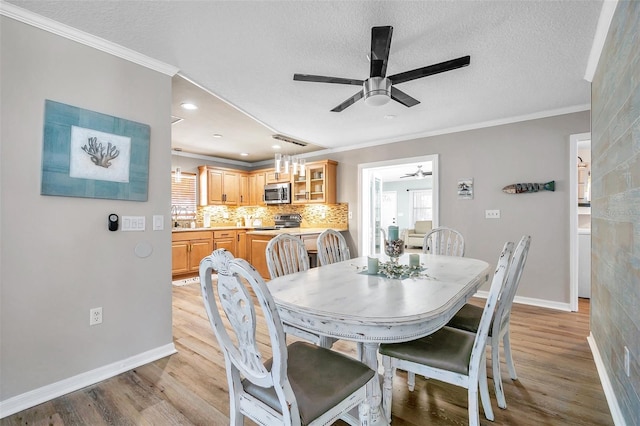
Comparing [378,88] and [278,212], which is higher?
[378,88]

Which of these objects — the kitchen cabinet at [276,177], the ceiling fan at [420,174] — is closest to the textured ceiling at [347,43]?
the kitchen cabinet at [276,177]

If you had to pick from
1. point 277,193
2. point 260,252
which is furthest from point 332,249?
point 277,193

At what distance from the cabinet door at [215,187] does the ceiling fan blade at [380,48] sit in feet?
15.5

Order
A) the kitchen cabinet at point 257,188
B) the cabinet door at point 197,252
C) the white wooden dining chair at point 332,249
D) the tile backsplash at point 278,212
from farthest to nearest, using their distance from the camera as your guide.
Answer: the kitchen cabinet at point 257,188
the tile backsplash at point 278,212
the cabinet door at point 197,252
the white wooden dining chair at point 332,249

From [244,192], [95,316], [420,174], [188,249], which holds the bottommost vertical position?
[95,316]

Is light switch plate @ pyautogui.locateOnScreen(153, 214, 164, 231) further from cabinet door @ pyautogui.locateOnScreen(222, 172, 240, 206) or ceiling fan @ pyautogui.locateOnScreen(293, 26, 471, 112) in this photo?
cabinet door @ pyautogui.locateOnScreen(222, 172, 240, 206)

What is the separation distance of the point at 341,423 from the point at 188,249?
430 cm

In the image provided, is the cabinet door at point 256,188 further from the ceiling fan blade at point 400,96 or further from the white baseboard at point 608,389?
the white baseboard at point 608,389

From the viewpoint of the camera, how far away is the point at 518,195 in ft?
12.2

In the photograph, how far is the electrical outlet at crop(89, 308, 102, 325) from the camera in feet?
6.66

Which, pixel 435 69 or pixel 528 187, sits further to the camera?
pixel 528 187

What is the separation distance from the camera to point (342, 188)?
5.41 meters

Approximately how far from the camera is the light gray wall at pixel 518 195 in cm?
348

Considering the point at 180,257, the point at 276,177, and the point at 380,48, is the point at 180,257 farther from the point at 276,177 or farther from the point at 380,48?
the point at 380,48
